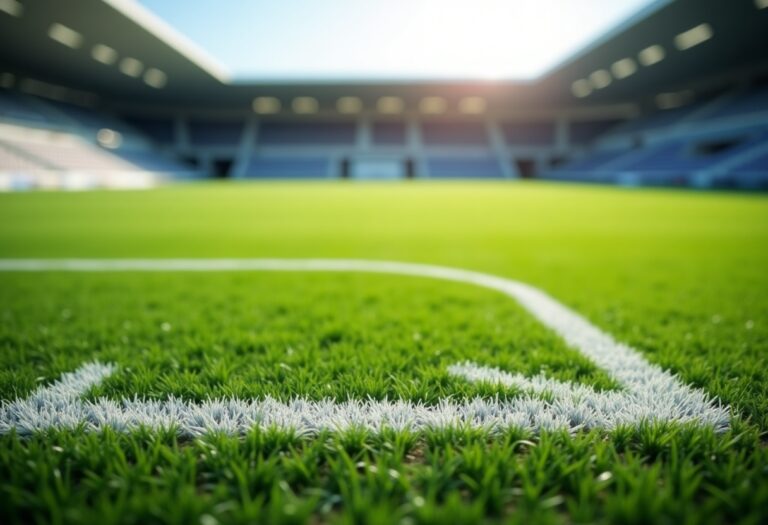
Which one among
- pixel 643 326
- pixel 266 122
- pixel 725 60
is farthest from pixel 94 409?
pixel 266 122

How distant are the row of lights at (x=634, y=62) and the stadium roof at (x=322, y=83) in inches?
2.8

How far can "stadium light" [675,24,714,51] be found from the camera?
22.0 metres

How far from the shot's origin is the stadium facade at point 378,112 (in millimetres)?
22750

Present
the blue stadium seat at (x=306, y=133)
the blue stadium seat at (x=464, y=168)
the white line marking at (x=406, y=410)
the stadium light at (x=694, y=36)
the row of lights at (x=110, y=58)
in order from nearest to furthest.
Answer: the white line marking at (x=406, y=410) → the stadium light at (x=694, y=36) → the row of lights at (x=110, y=58) → the blue stadium seat at (x=464, y=168) → the blue stadium seat at (x=306, y=133)

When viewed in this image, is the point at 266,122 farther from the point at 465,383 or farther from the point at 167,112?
the point at 465,383

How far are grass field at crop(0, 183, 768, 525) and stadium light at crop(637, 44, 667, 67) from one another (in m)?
27.2

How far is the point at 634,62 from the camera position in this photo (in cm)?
A: 2822

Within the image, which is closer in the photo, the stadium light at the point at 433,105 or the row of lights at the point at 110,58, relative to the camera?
the row of lights at the point at 110,58

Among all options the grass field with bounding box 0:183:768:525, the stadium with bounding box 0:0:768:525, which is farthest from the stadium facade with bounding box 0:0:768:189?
the grass field with bounding box 0:183:768:525

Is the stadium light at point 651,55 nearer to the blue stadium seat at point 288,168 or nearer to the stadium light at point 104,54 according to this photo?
the blue stadium seat at point 288,168

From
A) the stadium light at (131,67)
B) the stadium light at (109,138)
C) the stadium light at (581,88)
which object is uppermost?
the stadium light at (131,67)

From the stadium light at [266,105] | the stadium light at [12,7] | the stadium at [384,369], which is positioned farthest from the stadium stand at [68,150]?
the stadium at [384,369]

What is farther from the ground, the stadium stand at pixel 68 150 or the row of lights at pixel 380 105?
the row of lights at pixel 380 105

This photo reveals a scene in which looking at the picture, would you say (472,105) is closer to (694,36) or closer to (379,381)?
(694,36)
